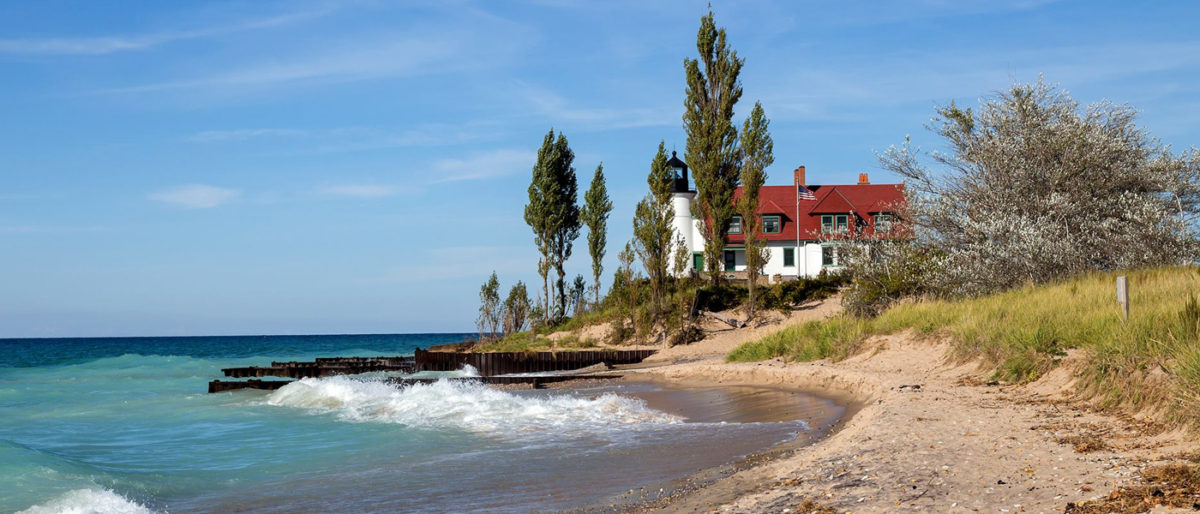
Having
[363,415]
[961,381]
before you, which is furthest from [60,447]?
[961,381]

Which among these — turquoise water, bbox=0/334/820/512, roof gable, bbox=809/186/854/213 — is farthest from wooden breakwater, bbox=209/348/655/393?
roof gable, bbox=809/186/854/213

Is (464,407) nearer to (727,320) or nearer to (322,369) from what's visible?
(322,369)

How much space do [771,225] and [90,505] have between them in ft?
156

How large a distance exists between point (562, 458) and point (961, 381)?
7135 mm

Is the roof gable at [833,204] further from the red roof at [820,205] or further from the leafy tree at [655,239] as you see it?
the leafy tree at [655,239]

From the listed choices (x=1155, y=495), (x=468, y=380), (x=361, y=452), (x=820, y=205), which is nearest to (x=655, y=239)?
(x=468, y=380)

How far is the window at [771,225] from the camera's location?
53.9m

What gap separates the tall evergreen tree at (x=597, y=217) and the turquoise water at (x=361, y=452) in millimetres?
27151

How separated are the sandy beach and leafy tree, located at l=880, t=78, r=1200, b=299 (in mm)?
11125

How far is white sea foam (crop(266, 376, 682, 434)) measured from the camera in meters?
A: 15.6

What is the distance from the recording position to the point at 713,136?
4422 centimetres

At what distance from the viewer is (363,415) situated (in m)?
19.4

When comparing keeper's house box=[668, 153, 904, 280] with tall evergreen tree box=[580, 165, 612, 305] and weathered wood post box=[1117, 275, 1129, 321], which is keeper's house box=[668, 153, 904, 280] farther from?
weathered wood post box=[1117, 275, 1129, 321]

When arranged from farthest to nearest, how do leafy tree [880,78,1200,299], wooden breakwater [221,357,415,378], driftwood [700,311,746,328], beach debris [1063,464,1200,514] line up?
driftwood [700,311,746,328] < wooden breakwater [221,357,415,378] < leafy tree [880,78,1200,299] < beach debris [1063,464,1200,514]
